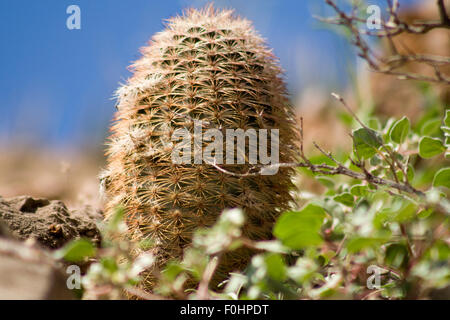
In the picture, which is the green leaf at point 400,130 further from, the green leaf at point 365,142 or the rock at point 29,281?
the rock at point 29,281

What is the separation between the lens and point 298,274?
0.96m

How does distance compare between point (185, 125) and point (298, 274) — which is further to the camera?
point (185, 125)

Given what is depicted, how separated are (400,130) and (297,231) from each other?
0.95m

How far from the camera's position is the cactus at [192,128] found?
153 centimetres

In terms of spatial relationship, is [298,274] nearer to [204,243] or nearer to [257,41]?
[204,243]

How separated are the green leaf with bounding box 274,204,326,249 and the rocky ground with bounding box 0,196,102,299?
1.66 feet

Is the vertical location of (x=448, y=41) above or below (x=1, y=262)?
above

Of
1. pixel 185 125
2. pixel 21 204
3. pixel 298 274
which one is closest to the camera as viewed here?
pixel 298 274

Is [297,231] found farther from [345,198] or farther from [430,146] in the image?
[430,146]

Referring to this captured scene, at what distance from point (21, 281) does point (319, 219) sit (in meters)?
0.73

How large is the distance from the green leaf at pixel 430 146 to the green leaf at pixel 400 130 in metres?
0.17

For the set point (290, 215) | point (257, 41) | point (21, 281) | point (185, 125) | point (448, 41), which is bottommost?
point (21, 281)

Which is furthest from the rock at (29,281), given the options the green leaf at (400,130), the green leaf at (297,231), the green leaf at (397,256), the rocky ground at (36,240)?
the green leaf at (400,130)
